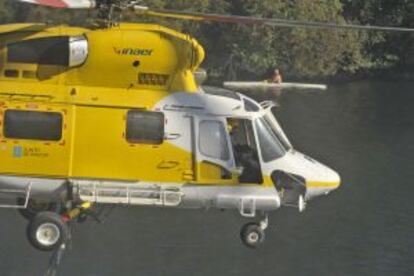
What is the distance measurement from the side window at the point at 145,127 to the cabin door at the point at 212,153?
21.0 inches

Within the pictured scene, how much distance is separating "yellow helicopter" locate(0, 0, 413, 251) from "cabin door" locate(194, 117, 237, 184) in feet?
0.05

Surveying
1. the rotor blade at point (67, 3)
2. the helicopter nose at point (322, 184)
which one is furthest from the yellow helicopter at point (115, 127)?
the helicopter nose at point (322, 184)

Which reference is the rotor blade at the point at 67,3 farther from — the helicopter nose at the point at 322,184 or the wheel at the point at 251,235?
the helicopter nose at the point at 322,184

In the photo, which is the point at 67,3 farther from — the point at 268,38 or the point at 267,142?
the point at 268,38

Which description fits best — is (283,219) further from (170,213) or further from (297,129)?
(297,129)

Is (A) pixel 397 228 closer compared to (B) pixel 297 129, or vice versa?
(A) pixel 397 228

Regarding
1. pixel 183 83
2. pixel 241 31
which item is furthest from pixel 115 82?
pixel 241 31

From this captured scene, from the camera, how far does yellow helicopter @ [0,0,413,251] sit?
13953 millimetres

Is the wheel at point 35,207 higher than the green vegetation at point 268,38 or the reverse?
higher

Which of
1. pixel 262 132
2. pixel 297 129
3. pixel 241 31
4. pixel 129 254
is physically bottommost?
pixel 129 254

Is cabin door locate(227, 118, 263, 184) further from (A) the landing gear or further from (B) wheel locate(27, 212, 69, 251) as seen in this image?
(B) wheel locate(27, 212, 69, 251)

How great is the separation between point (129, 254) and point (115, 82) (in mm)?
25085

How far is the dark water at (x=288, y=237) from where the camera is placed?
3688 centimetres

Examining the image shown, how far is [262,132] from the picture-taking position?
14.5 m
